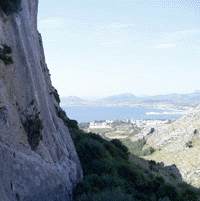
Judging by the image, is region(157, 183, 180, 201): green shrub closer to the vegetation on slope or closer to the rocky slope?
the vegetation on slope

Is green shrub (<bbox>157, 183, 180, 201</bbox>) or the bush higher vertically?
the bush

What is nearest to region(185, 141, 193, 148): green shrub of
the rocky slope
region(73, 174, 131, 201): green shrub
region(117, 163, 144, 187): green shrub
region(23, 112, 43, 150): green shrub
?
the rocky slope

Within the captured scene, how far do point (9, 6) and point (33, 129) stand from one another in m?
6.40

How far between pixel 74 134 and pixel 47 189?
11290 millimetres

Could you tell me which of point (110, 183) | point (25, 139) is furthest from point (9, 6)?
point (110, 183)

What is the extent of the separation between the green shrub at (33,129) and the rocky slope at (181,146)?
197 ft

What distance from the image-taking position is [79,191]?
1216 cm

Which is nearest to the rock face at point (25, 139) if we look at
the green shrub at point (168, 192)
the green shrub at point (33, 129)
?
the green shrub at point (33, 129)

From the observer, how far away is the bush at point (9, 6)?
12273 millimetres

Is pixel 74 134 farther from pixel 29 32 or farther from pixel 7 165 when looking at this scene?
pixel 7 165

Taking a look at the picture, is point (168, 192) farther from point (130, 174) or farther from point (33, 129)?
point (33, 129)

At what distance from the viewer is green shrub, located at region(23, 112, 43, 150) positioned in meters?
10.9

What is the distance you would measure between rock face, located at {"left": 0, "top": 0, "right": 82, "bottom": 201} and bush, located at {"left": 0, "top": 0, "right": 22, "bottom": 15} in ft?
0.99

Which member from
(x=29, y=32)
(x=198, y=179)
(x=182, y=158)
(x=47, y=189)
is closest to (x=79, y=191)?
(x=47, y=189)
